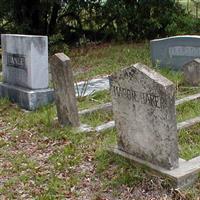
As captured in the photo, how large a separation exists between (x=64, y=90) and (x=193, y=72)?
2832 mm

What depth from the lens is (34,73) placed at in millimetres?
6746

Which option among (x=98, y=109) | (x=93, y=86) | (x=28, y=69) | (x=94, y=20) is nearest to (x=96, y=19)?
(x=94, y=20)

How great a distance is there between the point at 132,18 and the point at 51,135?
27.2 ft

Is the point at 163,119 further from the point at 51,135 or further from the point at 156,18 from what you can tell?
the point at 156,18

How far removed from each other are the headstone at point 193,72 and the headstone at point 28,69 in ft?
7.78

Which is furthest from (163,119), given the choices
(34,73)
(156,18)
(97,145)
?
(156,18)

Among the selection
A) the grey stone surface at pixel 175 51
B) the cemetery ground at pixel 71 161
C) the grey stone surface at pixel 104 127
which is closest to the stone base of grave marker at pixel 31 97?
the cemetery ground at pixel 71 161

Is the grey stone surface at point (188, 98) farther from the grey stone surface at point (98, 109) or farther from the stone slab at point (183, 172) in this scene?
the stone slab at point (183, 172)

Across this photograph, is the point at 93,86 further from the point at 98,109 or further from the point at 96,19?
the point at 96,19

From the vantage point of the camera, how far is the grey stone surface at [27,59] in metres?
6.64

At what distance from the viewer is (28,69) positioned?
6.78m

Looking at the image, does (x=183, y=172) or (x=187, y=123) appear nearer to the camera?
(x=183, y=172)

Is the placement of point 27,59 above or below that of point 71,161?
above

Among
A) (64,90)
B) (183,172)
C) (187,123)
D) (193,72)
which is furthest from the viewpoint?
(193,72)
